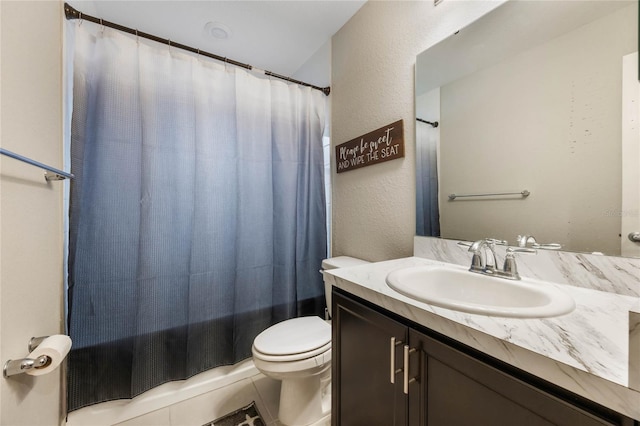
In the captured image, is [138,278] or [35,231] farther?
[138,278]

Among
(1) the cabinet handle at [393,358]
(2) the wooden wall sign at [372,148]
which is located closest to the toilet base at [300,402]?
(1) the cabinet handle at [393,358]

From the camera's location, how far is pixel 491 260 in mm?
865

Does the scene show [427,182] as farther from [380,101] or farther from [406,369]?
[406,369]

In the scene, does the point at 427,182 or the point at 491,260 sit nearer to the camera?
the point at 491,260

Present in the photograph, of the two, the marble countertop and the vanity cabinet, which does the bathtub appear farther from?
the marble countertop

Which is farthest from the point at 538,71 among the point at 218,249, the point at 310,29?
the point at 218,249

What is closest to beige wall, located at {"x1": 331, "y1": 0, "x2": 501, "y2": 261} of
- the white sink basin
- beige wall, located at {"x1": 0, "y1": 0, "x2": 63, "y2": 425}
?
the white sink basin

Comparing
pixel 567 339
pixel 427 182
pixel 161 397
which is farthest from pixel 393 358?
pixel 161 397

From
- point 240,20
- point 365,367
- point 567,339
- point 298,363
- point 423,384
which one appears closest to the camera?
point 567,339

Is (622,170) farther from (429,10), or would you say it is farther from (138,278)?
(138,278)

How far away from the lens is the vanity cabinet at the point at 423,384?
43 cm

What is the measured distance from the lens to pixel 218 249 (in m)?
1.44

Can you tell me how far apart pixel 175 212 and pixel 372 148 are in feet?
3.88

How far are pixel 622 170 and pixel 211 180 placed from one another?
1673 millimetres
